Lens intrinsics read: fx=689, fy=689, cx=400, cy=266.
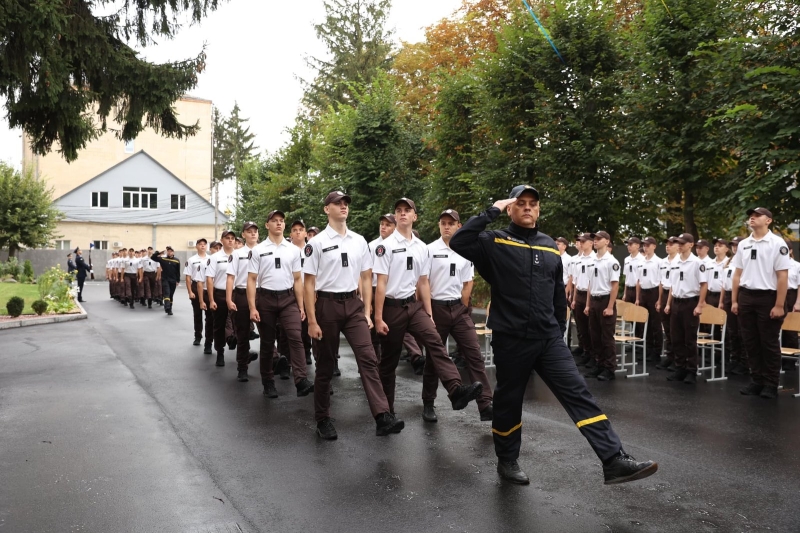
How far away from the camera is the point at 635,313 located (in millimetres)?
10641

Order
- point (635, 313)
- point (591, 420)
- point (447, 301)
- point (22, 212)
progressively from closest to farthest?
point (591, 420)
point (447, 301)
point (635, 313)
point (22, 212)

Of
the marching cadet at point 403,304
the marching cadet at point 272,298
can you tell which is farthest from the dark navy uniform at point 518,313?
the marching cadet at point 272,298

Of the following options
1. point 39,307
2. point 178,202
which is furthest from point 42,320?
point 178,202

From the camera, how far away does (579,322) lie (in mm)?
11531

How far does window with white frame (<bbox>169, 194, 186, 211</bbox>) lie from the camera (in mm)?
57625

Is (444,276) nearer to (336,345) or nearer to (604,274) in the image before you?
(336,345)

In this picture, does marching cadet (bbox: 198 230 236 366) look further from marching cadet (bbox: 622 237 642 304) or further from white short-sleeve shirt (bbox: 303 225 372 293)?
marching cadet (bbox: 622 237 642 304)

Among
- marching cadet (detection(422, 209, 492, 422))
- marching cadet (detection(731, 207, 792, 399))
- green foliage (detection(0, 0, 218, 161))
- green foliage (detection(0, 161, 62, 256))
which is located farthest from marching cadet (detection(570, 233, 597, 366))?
green foliage (detection(0, 161, 62, 256))

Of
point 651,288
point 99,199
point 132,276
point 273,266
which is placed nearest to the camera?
point 273,266

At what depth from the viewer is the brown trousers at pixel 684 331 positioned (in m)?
10.1

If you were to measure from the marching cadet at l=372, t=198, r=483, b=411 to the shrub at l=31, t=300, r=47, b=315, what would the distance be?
15.9m

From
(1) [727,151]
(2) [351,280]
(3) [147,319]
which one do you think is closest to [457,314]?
(2) [351,280]

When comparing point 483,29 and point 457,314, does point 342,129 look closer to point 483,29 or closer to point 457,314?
point 483,29

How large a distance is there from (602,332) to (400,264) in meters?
4.26
